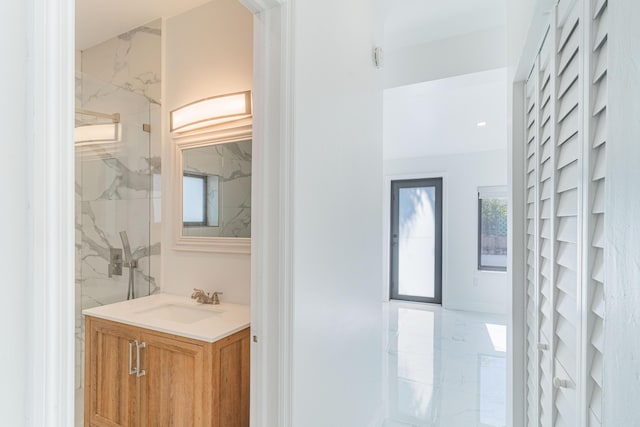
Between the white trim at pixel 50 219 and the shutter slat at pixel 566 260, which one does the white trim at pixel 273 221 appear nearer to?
the white trim at pixel 50 219

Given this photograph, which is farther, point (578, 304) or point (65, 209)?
point (578, 304)

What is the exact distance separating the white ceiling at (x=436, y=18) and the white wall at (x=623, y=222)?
6.92 feet

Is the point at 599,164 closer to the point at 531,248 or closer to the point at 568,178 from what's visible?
the point at 568,178

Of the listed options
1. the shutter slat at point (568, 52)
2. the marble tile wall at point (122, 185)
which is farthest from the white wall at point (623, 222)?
the marble tile wall at point (122, 185)

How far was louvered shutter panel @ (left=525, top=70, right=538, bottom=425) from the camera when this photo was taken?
133 centimetres

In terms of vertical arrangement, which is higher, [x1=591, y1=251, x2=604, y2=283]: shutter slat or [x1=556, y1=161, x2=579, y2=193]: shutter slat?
[x1=556, y1=161, x2=579, y2=193]: shutter slat

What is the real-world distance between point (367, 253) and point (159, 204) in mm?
1524

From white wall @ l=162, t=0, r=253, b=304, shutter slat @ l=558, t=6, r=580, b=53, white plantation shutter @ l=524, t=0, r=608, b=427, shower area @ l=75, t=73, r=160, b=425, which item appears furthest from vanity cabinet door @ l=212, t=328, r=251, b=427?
shutter slat @ l=558, t=6, r=580, b=53

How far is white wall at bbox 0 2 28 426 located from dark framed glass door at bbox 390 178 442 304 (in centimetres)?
560

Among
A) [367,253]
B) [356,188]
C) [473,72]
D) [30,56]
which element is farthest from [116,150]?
[473,72]

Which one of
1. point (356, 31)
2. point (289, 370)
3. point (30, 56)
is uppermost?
point (356, 31)

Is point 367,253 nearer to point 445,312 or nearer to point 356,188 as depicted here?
point 356,188

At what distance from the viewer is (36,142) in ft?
1.81

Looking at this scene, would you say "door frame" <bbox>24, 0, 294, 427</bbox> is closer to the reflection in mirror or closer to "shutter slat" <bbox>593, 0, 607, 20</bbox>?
"shutter slat" <bbox>593, 0, 607, 20</bbox>
